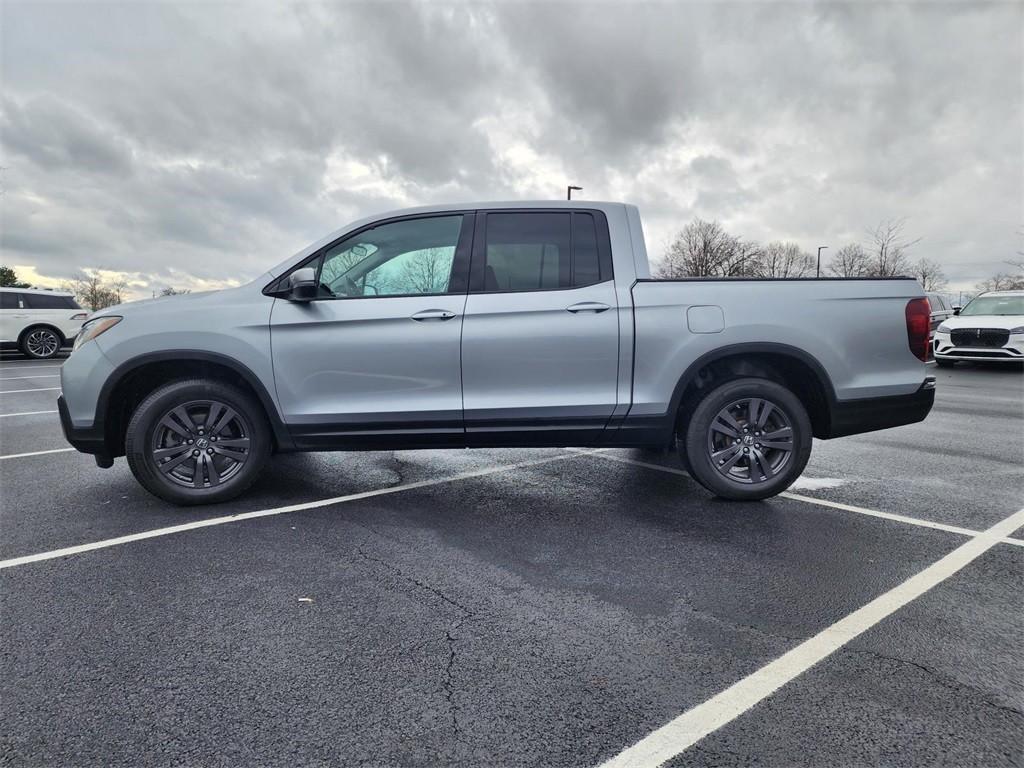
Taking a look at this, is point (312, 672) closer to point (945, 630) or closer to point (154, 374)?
point (945, 630)

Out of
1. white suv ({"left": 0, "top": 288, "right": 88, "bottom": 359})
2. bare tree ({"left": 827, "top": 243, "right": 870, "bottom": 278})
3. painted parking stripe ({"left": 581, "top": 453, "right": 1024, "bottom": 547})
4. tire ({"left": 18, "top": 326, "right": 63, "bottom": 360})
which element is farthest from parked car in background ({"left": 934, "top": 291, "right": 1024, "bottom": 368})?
bare tree ({"left": 827, "top": 243, "right": 870, "bottom": 278})

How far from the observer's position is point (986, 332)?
541 inches

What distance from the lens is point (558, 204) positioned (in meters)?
4.31

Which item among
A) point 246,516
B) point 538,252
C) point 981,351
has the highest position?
point 538,252

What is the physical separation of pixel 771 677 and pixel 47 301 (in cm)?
2019

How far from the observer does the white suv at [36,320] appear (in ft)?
53.9

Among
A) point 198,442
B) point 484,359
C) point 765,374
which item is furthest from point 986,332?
point 198,442

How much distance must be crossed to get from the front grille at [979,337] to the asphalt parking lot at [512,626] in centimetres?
1118

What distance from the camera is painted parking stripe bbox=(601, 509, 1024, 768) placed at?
6.07ft

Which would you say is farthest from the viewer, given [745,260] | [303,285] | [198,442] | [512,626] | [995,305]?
[745,260]

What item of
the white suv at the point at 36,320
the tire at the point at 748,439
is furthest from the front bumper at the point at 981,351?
the white suv at the point at 36,320

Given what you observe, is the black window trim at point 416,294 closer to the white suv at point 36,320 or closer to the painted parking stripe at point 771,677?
the painted parking stripe at point 771,677

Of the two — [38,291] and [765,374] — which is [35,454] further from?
[38,291]

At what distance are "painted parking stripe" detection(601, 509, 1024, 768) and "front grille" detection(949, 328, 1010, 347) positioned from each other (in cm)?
1306
